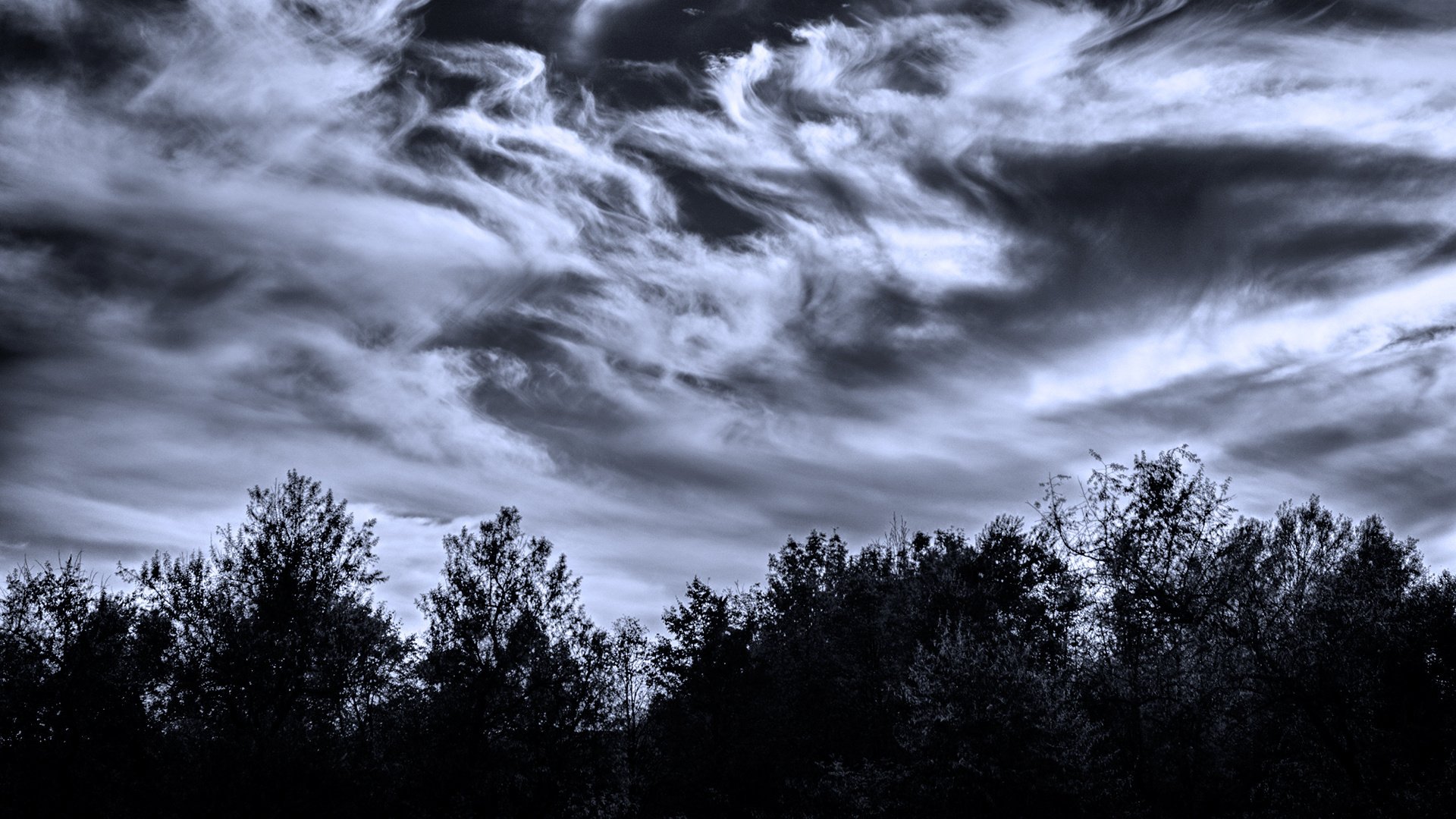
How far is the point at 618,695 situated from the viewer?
55.3 metres

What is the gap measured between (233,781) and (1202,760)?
1443 inches

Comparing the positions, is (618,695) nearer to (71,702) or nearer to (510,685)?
(510,685)

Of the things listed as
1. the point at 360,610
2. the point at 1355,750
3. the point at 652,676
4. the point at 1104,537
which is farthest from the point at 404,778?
the point at 1355,750

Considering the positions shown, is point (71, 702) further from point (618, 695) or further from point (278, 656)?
point (618, 695)

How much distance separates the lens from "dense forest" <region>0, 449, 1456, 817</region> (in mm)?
36594

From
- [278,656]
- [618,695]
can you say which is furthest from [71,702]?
[618,695]

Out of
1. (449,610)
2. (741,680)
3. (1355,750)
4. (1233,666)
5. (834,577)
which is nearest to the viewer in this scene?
(1355,750)

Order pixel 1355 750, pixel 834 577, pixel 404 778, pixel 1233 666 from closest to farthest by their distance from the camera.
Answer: pixel 1355 750, pixel 1233 666, pixel 404 778, pixel 834 577

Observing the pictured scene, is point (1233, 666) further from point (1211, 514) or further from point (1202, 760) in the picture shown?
point (1211, 514)

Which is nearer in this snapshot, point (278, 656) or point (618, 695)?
point (278, 656)

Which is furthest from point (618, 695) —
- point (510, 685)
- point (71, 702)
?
point (71, 702)

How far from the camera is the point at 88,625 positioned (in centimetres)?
4419

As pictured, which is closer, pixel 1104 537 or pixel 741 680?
pixel 1104 537

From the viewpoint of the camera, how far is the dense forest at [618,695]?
3659cm
